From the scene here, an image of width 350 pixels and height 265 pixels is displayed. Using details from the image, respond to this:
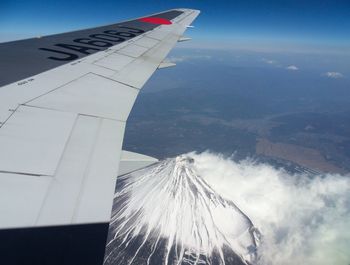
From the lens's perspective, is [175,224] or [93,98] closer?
[93,98]

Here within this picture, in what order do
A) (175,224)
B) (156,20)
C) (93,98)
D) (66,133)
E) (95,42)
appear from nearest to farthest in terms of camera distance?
(66,133)
(93,98)
(95,42)
(156,20)
(175,224)

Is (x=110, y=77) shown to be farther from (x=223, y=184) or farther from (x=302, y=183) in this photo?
(x=302, y=183)

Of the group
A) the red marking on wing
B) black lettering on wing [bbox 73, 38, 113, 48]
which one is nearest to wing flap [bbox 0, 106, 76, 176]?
black lettering on wing [bbox 73, 38, 113, 48]

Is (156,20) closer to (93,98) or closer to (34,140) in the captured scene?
(93,98)

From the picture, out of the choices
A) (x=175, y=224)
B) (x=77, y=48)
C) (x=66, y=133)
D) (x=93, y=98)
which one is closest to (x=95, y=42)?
(x=77, y=48)

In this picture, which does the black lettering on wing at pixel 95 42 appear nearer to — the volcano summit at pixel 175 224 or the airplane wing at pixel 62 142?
the airplane wing at pixel 62 142

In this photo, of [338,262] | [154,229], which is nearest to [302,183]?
→ [338,262]

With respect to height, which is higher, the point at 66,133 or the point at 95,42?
the point at 95,42

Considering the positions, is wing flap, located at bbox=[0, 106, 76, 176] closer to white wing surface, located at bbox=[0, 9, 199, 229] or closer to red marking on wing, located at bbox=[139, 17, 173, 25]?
white wing surface, located at bbox=[0, 9, 199, 229]

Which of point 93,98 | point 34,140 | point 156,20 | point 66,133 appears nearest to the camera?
point 34,140
